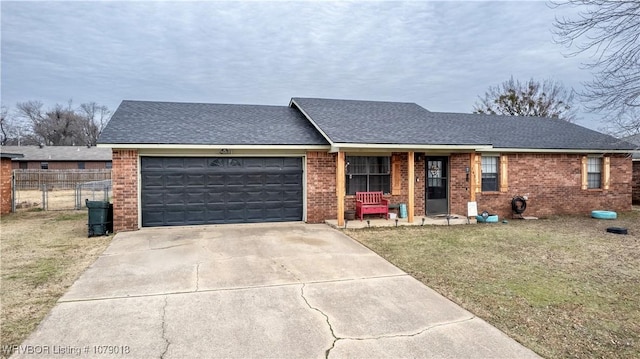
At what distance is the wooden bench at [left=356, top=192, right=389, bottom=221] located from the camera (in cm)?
1138

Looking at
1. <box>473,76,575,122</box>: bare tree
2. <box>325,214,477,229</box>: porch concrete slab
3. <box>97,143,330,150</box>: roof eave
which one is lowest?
<box>325,214,477,229</box>: porch concrete slab

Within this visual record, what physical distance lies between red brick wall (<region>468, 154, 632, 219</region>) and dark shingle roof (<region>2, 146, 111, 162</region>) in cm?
3533

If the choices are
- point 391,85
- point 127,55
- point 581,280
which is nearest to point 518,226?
point 581,280

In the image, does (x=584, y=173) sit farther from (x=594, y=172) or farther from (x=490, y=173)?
(x=490, y=173)

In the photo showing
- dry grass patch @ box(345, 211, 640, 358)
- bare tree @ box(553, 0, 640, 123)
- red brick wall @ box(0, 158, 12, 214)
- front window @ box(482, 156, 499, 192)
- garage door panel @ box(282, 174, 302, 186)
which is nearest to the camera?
dry grass patch @ box(345, 211, 640, 358)

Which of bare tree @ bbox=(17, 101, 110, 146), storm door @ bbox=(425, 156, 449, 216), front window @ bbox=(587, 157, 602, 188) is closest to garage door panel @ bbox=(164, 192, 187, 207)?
storm door @ bbox=(425, 156, 449, 216)

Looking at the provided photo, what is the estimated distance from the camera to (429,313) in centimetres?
453

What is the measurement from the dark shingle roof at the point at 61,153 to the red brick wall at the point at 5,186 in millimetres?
22465

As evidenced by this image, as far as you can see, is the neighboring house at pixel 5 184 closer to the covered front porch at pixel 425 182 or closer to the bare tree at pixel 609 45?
the covered front porch at pixel 425 182

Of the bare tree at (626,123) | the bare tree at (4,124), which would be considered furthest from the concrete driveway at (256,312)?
the bare tree at (4,124)

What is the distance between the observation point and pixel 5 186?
45.7 ft

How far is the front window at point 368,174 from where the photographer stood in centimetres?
1195

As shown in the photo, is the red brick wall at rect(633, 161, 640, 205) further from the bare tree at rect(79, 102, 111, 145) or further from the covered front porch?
the bare tree at rect(79, 102, 111, 145)

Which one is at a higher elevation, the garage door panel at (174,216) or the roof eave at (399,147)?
the roof eave at (399,147)
